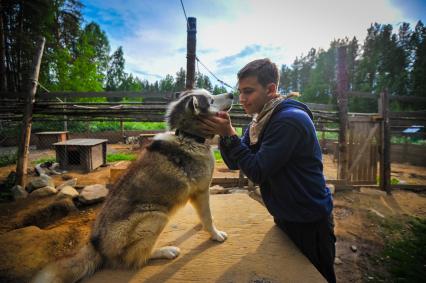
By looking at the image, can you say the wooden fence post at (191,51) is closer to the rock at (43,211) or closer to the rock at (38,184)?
the rock at (43,211)

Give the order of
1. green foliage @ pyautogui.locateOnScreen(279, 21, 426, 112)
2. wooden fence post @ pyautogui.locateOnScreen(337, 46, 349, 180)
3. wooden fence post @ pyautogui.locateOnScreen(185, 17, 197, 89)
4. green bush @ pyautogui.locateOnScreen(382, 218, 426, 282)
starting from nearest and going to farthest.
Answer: green bush @ pyautogui.locateOnScreen(382, 218, 426, 282)
wooden fence post @ pyautogui.locateOnScreen(185, 17, 197, 89)
wooden fence post @ pyautogui.locateOnScreen(337, 46, 349, 180)
green foliage @ pyautogui.locateOnScreen(279, 21, 426, 112)

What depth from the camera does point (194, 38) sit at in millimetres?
5484

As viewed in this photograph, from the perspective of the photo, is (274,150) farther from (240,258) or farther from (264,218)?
(264,218)

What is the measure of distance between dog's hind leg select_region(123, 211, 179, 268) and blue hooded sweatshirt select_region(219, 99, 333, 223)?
3.06 feet

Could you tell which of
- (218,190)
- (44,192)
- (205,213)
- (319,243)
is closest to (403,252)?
(319,243)

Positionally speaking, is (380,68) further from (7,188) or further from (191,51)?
(7,188)

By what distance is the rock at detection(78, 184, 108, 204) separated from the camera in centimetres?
642

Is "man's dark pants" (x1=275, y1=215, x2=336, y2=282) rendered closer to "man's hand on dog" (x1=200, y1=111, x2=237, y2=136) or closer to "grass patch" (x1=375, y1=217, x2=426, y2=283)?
"man's hand on dog" (x1=200, y1=111, x2=237, y2=136)

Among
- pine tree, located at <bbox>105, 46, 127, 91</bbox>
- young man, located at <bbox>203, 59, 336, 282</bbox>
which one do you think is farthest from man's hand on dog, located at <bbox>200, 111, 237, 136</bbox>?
pine tree, located at <bbox>105, 46, 127, 91</bbox>

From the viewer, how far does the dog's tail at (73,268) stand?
1672mm

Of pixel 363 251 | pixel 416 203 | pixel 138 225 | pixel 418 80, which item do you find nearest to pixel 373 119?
pixel 416 203

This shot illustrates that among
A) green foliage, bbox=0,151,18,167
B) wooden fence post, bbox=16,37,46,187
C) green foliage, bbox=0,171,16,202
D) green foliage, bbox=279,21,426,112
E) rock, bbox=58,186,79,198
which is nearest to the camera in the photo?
wooden fence post, bbox=16,37,46,187

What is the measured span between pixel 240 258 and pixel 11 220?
6305 millimetres

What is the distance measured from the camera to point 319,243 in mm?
2072
